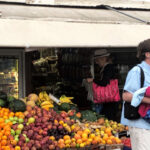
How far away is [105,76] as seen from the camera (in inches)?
231

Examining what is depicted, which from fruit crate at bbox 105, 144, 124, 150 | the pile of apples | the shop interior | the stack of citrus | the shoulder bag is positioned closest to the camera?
the shoulder bag

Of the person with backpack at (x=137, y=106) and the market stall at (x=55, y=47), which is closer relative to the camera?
the person with backpack at (x=137, y=106)

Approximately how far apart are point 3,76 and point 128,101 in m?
3.45

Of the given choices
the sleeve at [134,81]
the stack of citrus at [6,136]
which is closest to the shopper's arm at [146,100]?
the sleeve at [134,81]

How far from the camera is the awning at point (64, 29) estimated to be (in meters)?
4.18

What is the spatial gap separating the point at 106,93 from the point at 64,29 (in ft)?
5.83

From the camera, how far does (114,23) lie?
5.11 metres

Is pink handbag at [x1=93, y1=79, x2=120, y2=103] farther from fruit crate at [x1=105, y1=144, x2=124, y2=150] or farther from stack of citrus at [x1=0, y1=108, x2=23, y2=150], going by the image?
stack of citrus at [x1=0, y1=108, x2=23, y2=150]

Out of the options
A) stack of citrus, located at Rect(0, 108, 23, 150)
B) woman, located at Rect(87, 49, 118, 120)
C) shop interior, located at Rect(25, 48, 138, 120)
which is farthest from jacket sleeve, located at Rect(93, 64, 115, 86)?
stack of citrus, located at Rect(0, 108, 23, 150)

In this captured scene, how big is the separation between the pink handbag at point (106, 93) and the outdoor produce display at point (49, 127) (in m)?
0.55

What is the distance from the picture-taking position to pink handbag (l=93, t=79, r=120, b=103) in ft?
19.4

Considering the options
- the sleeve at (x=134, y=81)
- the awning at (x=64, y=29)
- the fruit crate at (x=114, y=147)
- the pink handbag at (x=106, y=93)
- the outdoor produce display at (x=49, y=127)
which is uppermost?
the awning at (x=64, y=29)

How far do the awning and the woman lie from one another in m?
0.79

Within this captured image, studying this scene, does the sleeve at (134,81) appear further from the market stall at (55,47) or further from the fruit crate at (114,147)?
the fruit crate at (114,147)
